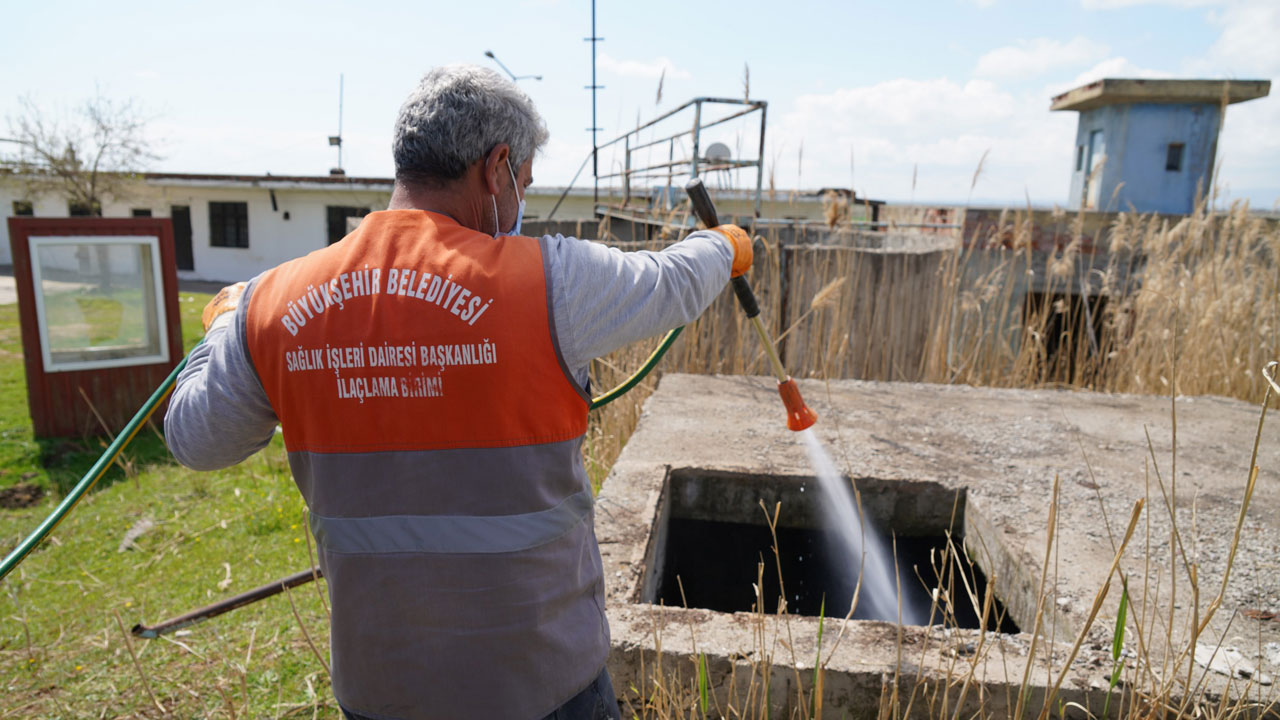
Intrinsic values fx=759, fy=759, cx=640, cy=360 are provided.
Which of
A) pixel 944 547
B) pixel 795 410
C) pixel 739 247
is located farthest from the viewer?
pixel 944 547

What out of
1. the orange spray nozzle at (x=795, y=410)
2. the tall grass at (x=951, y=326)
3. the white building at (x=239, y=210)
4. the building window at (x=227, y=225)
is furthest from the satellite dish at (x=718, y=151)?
the building window at (x=227, y=225)

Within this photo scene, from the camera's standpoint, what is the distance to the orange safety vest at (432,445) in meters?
1.20

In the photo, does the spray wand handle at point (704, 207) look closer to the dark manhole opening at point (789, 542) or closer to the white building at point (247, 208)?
the dark manhole opening at point (789, 542)

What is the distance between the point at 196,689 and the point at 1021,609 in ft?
9.01

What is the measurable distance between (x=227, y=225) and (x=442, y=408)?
23328mm

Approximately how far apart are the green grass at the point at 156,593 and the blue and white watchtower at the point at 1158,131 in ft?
39.0

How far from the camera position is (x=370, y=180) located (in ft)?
63.8

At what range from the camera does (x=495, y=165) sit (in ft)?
4.32

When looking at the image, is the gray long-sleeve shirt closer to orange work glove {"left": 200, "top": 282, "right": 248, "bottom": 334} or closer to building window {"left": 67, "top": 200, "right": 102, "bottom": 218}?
orange work glove {"left": 200, "top": 282, "right": 248, "bottom": 334}

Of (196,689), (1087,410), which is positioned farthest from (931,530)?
(196,689)

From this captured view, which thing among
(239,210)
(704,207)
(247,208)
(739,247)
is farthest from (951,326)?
(239,210)

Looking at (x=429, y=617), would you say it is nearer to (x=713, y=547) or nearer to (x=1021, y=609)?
(x=1021, y=609)

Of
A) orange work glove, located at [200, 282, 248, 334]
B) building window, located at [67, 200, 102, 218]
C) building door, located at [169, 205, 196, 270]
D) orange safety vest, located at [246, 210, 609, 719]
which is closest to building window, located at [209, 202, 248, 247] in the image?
building door, located at [169, 205, 196, 270]

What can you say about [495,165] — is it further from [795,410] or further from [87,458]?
[87,458]
